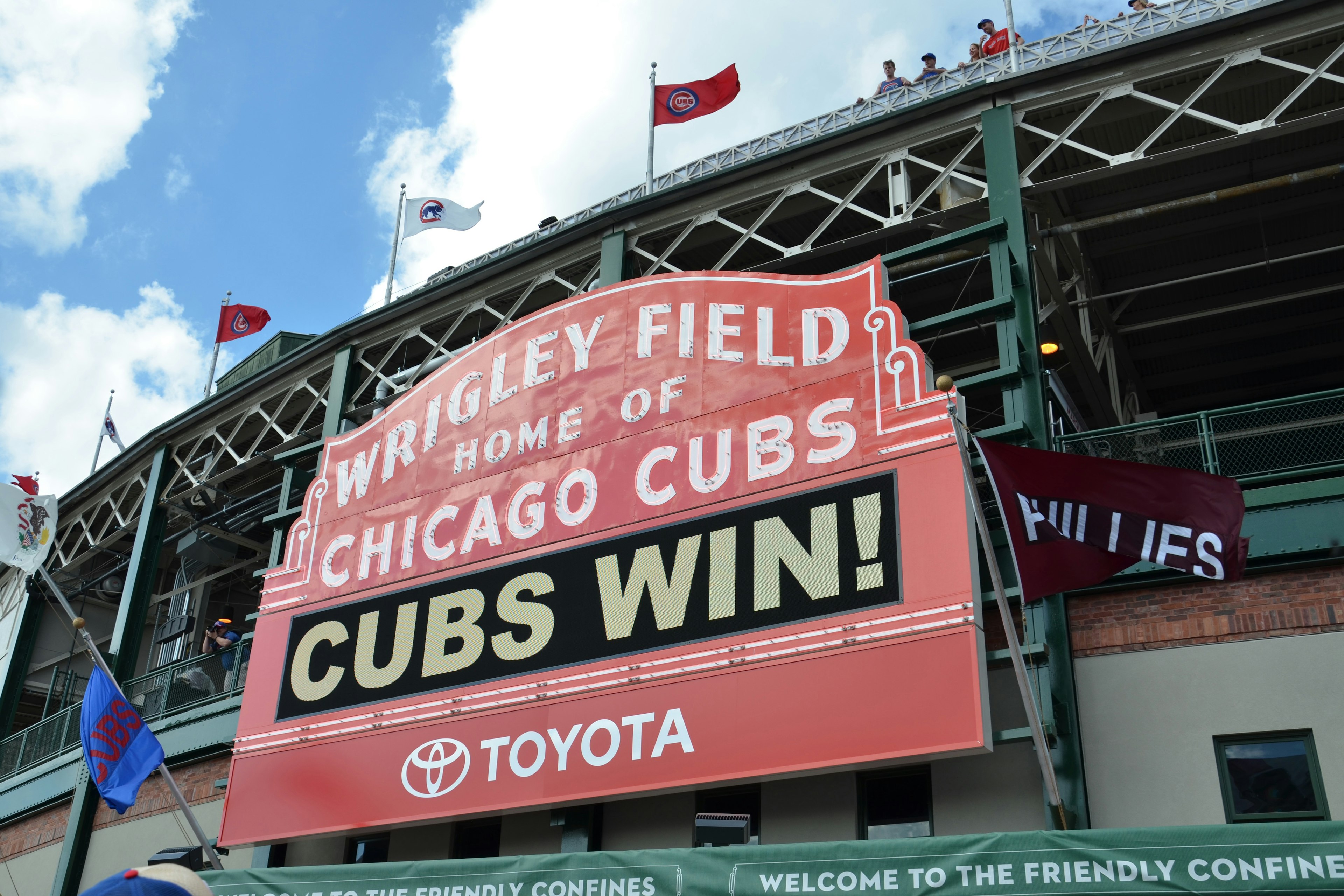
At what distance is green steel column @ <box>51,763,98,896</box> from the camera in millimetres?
21219

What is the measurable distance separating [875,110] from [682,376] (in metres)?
5.71

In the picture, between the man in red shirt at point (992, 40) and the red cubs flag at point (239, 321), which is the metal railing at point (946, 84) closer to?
the man in red shirt at point (992, 40)

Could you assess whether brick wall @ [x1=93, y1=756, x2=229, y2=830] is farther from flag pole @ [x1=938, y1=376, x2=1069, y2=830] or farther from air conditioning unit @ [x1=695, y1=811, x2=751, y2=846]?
flag pole @ [x1=938, y1=376, x2=1069, y2=830]

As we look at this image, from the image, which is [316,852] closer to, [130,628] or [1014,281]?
[130,628]

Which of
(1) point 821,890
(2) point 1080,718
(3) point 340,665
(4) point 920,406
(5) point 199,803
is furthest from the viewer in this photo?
(5) point 199,803

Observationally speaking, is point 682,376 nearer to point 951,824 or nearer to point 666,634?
point 666,634

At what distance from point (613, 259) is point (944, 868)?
11.9 m

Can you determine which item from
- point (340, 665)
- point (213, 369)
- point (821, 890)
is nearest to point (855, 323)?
point (821, 890)

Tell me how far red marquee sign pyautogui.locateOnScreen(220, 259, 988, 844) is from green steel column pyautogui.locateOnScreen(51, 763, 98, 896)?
6513 mm

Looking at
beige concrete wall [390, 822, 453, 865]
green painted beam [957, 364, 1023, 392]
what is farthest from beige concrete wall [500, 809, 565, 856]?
green painted beam [957, 364, 1023, 392]

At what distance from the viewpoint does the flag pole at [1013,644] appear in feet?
34.1

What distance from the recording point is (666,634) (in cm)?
1400

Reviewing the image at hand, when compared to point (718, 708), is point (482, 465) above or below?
Answer: above

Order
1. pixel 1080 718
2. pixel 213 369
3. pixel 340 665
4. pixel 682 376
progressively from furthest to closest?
1. pixel 213 369
2. pixel 340 665
3. pixel 682 376
4. pixel 1080 718
